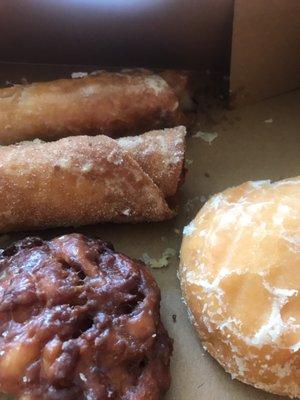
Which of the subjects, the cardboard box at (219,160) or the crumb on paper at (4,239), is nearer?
the cardboard box at (219,160)

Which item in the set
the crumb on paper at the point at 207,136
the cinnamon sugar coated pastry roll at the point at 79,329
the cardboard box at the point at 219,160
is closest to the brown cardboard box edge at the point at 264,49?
the cardboard box at the point at 219,160

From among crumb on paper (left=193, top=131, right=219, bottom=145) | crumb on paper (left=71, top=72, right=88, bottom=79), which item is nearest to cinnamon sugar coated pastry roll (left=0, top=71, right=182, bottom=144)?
crumb on paper (left=71, top=72, right=88, bottom=79)

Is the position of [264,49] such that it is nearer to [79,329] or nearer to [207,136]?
[207,136]

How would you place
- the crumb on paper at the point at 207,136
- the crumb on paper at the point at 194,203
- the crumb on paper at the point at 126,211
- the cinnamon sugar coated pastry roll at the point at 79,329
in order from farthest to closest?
1. the crumb on paper at the point at 207,136
2. the crumb on paper at the point at 194,203
3. the crumb on paper at the point at 126,211
4. the cinnamon sugar coated pastry roll at the point at 79,329

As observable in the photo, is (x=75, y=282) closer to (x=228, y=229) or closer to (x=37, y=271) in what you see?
(x=37, y=271)

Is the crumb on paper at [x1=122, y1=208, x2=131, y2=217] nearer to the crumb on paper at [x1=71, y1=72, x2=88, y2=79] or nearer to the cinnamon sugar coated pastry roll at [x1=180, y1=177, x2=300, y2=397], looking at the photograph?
the cinnamon sugar coated pastry roll at [x1=180, y1=177, x2=300, y2=397]

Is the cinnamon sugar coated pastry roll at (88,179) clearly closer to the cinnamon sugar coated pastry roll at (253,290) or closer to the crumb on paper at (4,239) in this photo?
the crumb on paper at (4,239)

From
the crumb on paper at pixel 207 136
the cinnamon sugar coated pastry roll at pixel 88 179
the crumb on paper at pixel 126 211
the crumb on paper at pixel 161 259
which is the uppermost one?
the cinnamon sugar coated pastry roll at pixel 88 179

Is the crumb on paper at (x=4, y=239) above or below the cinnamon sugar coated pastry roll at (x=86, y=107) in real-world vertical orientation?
below
